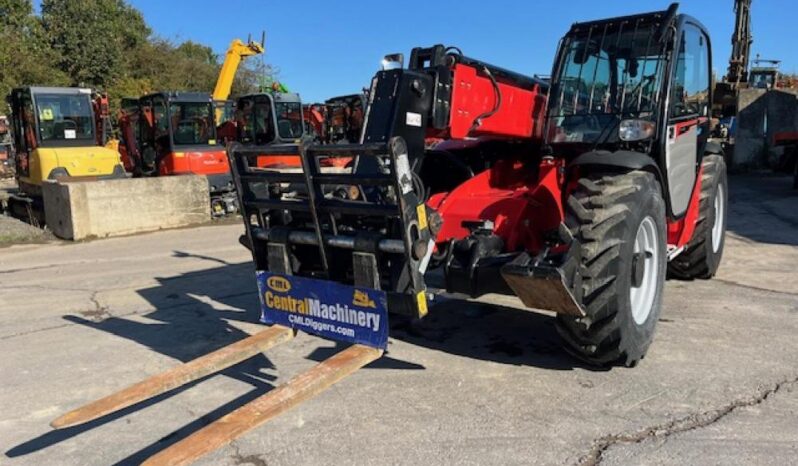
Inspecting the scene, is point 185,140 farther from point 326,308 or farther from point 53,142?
point 326,308

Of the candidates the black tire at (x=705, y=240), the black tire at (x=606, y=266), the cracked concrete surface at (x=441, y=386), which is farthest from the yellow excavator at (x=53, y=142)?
the black tire at (x=606, y=266)

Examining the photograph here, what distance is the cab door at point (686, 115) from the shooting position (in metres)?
5.40

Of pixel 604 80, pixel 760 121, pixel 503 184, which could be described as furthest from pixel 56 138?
pixel 760 121

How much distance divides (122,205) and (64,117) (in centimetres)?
345

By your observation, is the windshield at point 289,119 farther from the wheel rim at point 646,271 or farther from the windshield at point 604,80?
the wheel rim at point 646,271

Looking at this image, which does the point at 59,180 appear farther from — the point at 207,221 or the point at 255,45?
the point at 255,45

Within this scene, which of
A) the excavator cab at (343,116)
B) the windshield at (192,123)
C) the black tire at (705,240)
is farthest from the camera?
the excavator cab at (343,116)

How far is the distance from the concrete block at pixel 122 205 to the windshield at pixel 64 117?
196 cm

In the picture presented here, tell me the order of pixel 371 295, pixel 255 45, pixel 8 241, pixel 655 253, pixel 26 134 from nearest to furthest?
pixel 371 295 < pixel 655 253 < pixel 8 241 < pixel 26 134 < pixel 255 45

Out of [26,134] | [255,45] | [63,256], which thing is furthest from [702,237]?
[255,45]

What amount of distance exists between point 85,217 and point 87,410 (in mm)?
9912

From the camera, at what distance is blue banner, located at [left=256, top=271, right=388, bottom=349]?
13.1ft

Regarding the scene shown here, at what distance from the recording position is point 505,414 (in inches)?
158

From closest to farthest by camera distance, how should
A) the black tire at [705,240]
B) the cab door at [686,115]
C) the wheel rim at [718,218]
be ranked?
the cab door at [686,115] < the black tire at [705,240] < the wheel rim at [718,218]
